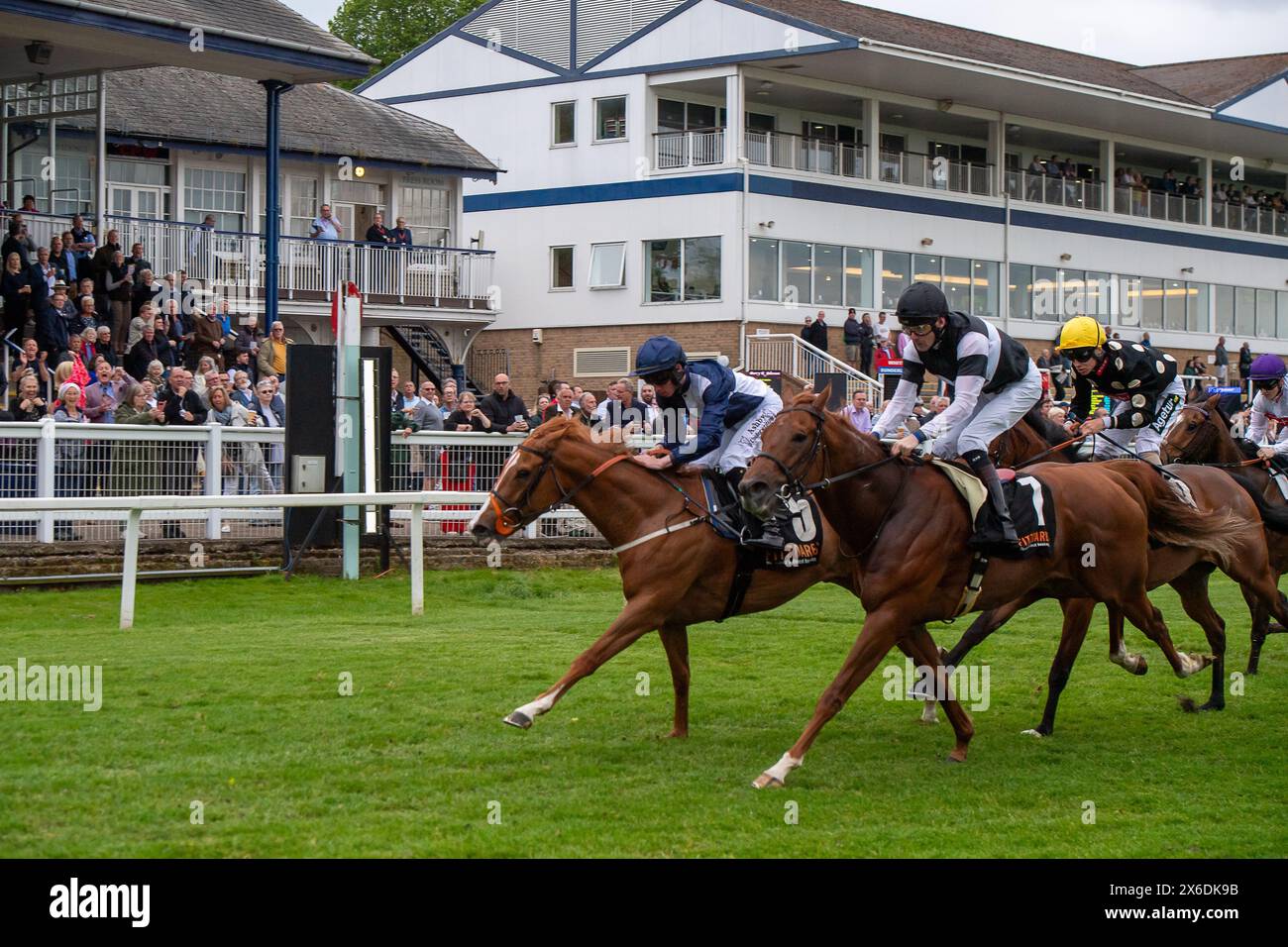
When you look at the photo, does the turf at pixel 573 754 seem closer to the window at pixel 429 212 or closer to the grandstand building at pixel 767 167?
the window at pixel 429 212

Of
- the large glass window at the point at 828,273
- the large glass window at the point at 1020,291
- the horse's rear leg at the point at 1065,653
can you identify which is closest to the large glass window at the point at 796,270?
the large glass window at the point at 828,273

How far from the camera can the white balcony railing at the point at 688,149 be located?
32.5 m

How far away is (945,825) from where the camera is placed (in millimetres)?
6637

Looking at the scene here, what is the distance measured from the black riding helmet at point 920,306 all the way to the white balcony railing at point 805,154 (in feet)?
81.4

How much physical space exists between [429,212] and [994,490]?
2509 cm

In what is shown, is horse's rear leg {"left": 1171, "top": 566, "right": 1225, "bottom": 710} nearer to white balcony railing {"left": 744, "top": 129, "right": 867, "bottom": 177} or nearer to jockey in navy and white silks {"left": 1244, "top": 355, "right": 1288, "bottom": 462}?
jockey in navy and white silks {"left": 1244, "top": 355, "right": 1288, "bottom": 462}

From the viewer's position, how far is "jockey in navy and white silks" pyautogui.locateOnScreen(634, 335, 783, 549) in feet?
27.8

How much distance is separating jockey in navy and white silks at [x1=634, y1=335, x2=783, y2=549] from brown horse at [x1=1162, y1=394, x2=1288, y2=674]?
3782mm

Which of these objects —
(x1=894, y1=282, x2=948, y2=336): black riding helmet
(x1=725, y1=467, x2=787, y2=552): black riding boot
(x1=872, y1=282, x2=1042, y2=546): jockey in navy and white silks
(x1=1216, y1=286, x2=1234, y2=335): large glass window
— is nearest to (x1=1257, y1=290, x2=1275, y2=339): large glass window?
(x1=1216, y1=286, x2=1234, y2=335): large glass window

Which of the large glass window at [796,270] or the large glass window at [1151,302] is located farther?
the large glass window at [1151,302]

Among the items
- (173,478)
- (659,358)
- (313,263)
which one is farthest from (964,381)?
(313,263)

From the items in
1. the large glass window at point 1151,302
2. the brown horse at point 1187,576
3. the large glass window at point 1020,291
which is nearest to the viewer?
the brown horse at point 1187,576

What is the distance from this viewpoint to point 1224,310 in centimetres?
4356

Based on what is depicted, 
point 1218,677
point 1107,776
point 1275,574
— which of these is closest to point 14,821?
Result: point 1107,776
